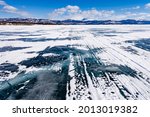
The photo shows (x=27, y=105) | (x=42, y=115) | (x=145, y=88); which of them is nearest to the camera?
(x=42, y=115)

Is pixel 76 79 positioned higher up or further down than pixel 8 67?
higher up

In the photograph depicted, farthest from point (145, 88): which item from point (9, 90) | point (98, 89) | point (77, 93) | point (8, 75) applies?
point (8, 75)

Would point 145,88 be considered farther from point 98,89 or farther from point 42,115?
point 42,115

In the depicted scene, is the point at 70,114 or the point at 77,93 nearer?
the point at 70,114

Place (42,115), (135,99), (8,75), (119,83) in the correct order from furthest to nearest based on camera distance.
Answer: (8,75) → (119,83) → (135,99) → (42,115)

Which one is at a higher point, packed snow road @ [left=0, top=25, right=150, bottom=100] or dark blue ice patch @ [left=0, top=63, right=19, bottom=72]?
packed snow road @ [left=0, top=25, right=150, bottom=100]

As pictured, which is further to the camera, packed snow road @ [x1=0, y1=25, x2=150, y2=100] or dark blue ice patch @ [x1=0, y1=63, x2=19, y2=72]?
dark blue ice patch @ [x1=0, y1=63, x2=19, y2=72]

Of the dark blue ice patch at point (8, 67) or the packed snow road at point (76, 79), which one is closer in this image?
the packed snow road at point (76, 79)

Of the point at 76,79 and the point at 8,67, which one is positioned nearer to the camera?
the point at 76,79

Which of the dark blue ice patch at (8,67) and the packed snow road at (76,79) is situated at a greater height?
the packed snow road at (76,79)

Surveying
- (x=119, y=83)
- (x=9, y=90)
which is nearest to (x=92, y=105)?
(x=119, y=83)

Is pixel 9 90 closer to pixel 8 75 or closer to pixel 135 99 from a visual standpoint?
pixel 8 75
